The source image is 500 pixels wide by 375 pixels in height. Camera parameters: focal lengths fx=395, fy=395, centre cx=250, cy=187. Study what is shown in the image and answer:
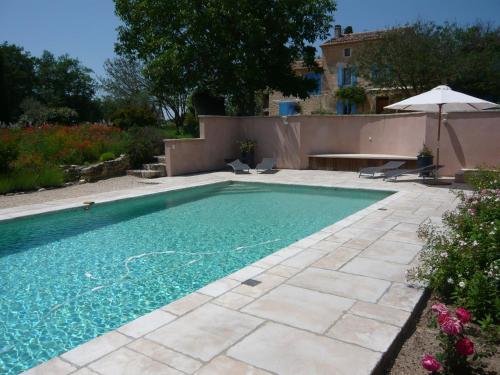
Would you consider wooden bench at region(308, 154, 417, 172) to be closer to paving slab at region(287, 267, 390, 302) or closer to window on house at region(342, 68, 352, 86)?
paving slab at region(287, 267, 390, 302)

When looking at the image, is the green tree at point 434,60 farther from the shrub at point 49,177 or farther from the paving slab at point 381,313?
the paving slab at point 381,313

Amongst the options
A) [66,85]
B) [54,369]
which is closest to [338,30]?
[66,85]

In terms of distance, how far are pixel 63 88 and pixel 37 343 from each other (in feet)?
134

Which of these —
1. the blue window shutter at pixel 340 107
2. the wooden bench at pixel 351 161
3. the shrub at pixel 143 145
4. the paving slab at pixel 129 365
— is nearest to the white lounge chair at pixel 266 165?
the wooden bench at pixel 351 161

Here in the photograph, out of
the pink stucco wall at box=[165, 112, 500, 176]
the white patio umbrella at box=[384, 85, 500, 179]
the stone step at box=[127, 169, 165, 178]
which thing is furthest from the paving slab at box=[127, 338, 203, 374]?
the pink stucco wall at box=[165, 112, 500, 176]

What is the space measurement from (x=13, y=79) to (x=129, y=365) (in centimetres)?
3759

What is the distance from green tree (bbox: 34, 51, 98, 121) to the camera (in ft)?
121

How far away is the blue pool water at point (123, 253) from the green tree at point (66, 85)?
31.6m

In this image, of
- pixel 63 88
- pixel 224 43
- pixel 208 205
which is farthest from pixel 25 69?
pixel 208 205

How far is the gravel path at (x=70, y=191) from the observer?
29.9 feet

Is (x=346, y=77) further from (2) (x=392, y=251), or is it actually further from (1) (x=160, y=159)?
(2) (x=392, y=251)

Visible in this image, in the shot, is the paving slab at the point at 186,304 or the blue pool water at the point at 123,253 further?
the blue pool water at the point at 123,253

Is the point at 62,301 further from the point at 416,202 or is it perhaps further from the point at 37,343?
the point at 416,202

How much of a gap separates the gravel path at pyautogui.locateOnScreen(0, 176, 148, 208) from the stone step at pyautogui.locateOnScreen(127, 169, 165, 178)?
235 millimetres
